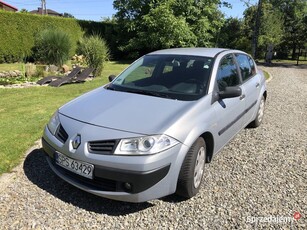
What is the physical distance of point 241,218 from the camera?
3.01 m

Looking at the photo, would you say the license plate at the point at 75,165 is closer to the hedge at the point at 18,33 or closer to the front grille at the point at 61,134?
the front grille at the point at 61,134

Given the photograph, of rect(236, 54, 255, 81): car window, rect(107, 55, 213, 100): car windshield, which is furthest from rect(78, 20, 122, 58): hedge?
rect(107, 55, 213, 100): car windshield

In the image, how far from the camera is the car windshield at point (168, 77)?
3.72 meters

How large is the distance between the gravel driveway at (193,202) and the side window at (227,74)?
108 centimetres

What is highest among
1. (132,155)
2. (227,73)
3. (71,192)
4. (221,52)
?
(221,52)

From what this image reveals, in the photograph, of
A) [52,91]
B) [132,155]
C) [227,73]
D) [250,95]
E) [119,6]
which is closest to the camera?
[132,155]

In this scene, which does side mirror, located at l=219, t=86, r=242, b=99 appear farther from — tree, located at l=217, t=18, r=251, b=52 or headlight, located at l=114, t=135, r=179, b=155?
tree, located at l=217, t=18, r=251, b=52

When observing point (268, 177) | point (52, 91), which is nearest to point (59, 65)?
point (52, 91)

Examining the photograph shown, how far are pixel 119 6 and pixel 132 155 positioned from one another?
21.0 metres

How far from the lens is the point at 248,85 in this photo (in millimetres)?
4816

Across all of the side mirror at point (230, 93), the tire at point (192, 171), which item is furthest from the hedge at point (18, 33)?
the tire at point (192, 171)

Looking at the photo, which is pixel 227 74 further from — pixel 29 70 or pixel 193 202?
pixel 29 70

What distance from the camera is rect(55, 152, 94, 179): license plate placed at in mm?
2867

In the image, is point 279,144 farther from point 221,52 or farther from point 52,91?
point 52,91
